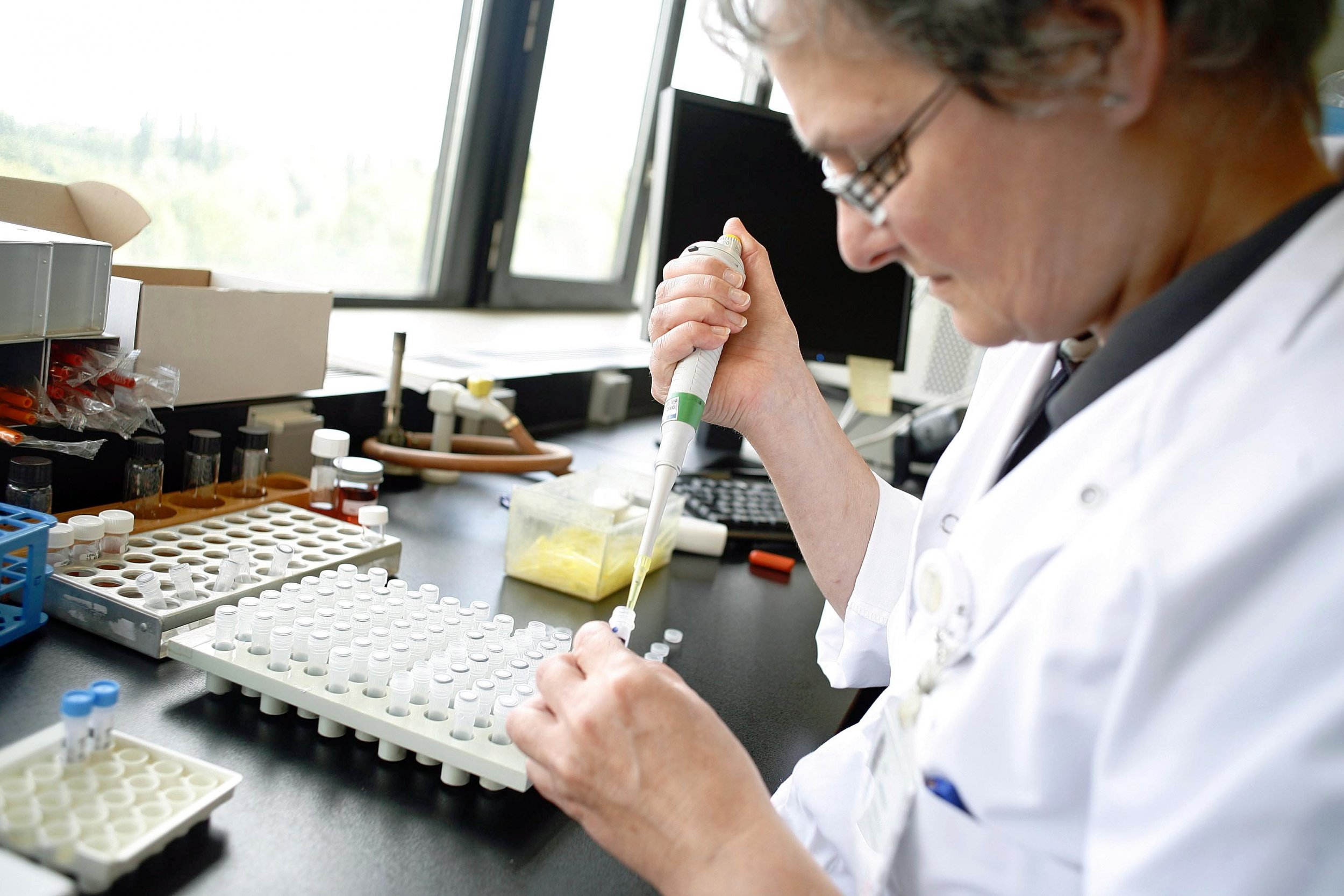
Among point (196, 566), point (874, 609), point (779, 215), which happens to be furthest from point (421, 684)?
point (779, 215)

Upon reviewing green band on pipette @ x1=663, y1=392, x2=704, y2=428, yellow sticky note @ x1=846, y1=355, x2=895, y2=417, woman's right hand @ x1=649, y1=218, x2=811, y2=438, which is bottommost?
yellow sticky note @ x1=846, y1=355, x2=895, y2=417

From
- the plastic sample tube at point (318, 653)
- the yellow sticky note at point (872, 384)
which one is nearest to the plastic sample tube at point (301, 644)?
the plastic sample tube at point (318, 653)

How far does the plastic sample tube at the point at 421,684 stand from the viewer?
93 centimetres

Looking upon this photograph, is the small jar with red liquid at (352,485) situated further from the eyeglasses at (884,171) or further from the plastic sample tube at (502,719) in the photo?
the eyeglasses at (884,171)

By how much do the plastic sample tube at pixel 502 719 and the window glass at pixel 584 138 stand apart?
2120 mm

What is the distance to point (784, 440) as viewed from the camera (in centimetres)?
119

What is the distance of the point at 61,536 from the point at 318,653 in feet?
1.08

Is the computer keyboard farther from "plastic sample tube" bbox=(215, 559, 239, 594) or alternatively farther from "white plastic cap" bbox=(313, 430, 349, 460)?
"plastic sample tube" bbox=(215, 559, 239, 594)

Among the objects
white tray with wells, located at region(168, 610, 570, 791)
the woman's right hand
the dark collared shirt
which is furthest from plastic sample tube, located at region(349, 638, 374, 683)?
the dark collared shirt

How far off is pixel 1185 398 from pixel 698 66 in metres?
3.43

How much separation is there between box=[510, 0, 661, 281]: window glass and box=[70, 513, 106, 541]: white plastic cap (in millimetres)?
1875

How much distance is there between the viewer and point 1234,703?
0.56 m

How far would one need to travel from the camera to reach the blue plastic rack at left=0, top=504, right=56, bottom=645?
0.96 metres

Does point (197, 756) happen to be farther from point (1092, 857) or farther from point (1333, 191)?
point (1333, 191)
